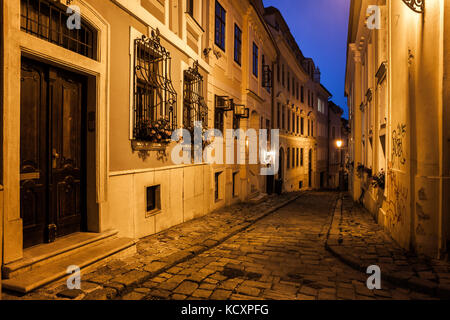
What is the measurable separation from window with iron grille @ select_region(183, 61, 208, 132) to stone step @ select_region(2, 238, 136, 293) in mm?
4527

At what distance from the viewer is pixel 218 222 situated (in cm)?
912

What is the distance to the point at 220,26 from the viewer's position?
12117 millimetres

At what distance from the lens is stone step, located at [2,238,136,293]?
3824 millimetres

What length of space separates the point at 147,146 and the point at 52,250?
124 inches

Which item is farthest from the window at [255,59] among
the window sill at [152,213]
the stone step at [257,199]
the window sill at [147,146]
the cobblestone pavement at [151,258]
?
the window sill at [152,213]

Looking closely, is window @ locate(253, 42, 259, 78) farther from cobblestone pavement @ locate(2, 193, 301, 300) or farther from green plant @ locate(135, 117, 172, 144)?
green plant @ locate(135, 117, 172, 144)

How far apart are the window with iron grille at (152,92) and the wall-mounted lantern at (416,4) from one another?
5.20 m

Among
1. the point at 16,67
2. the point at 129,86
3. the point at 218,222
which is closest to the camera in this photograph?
the point at 16,67

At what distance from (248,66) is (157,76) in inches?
311

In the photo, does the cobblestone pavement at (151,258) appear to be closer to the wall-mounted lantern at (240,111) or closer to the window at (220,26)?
the wall-mounted lantern at (240,111)

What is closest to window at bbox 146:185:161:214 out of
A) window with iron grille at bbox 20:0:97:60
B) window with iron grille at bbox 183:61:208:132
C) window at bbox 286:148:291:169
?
window with iron grille at bbox 183:61:208:132

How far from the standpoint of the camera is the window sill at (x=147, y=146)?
22.0ft
